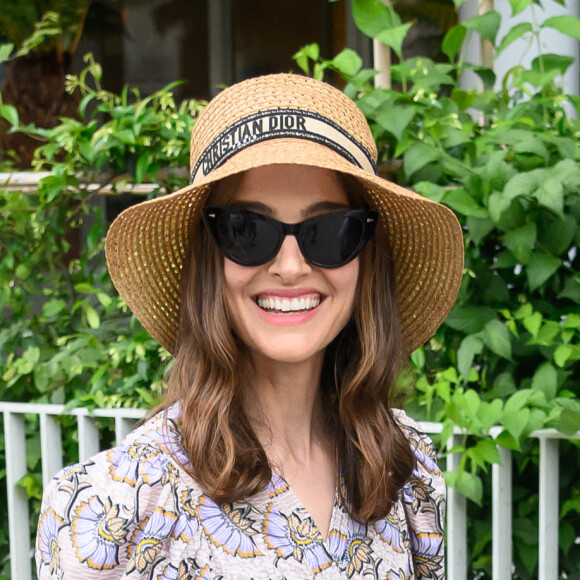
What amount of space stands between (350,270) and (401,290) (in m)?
0.32

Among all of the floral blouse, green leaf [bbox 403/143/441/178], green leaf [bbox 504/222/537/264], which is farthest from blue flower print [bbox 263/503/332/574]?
green leaf [bbox 403/143/441/178]

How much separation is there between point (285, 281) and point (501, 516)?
3.53ft

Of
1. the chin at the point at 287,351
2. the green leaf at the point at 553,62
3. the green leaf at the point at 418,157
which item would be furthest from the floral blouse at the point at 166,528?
the green leaf at the point at 553,62

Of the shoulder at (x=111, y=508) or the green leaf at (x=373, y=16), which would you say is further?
the green leaf at (x=373, y=16)

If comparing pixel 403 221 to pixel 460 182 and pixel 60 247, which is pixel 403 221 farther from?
pixel 60 247

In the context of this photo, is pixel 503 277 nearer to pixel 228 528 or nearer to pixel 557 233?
pixel 557 233

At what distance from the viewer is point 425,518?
154cm

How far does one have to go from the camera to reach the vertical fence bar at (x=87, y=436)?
95.3 inches

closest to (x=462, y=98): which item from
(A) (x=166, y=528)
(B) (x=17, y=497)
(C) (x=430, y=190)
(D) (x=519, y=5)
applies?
(D) (x=519, y=5)

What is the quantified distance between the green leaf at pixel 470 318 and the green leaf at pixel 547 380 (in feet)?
0.62

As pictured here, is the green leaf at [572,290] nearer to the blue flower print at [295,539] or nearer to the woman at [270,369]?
the woman at [270,369]

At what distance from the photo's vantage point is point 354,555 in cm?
135

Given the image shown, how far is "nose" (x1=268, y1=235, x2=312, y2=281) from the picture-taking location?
1.28m

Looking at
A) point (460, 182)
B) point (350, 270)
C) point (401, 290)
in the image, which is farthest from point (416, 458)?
point (460, 182)
